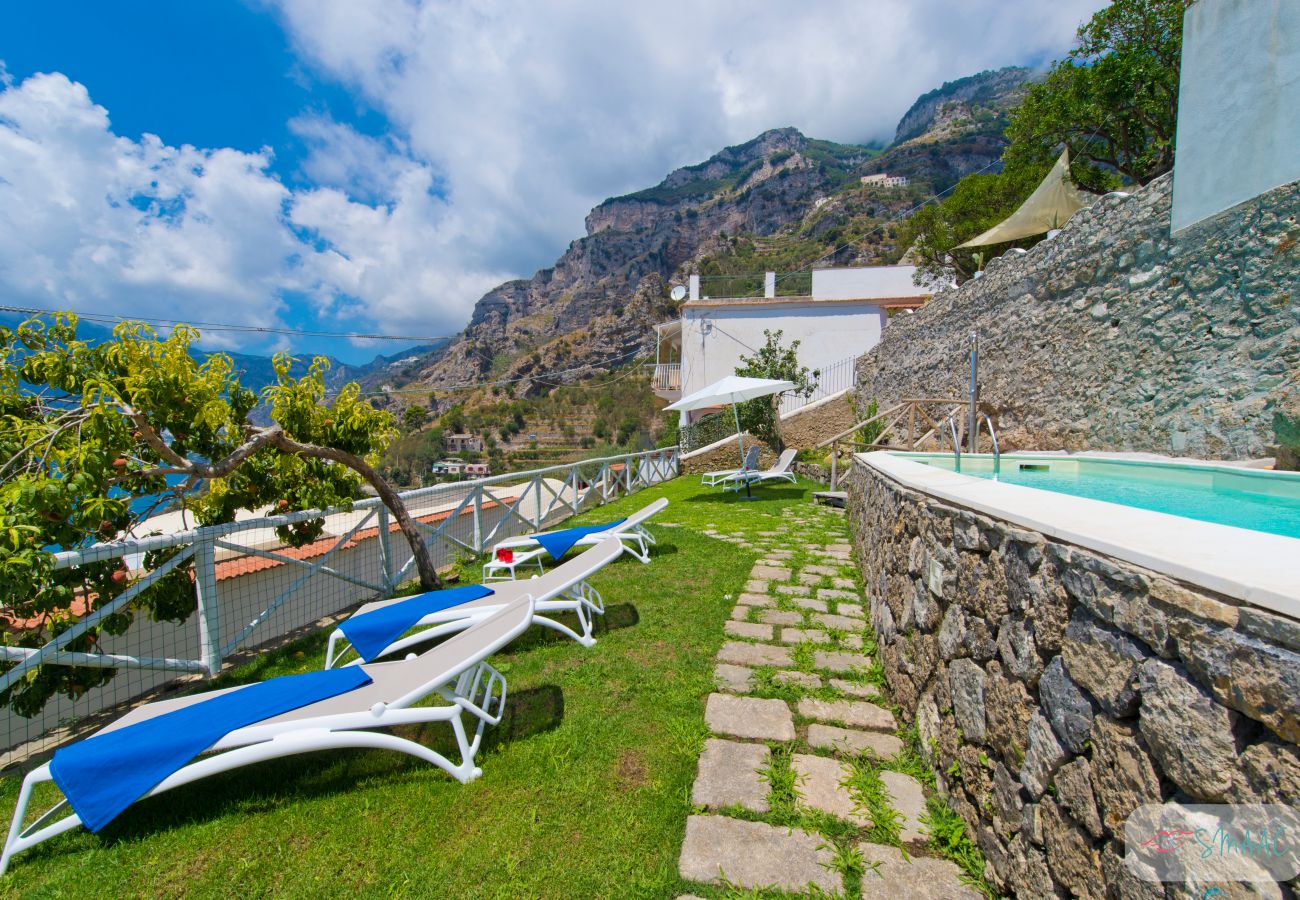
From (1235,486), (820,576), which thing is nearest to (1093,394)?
(1235,486)

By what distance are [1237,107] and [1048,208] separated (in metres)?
8.29

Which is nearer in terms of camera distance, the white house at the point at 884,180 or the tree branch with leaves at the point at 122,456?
the tree branch with leaves at the point at 122,456

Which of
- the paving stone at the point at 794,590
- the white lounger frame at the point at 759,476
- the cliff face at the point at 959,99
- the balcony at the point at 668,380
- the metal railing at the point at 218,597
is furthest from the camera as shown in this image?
the cliff face at the point at 959,99

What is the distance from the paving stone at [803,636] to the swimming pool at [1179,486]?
5.13ft

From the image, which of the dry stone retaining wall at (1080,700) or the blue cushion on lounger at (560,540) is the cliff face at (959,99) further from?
the dry stone retaining wall at (1080,700)

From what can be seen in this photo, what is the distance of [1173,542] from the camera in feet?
4.40

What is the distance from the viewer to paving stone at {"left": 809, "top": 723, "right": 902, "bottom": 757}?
254 centimetres

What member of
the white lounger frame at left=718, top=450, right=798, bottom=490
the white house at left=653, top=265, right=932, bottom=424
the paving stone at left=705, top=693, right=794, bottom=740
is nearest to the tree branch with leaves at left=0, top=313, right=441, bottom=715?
the paving stone at left=705, top=693, right=794, bottom=740

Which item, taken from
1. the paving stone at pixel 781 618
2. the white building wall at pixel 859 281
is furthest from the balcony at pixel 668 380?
the paving stone at pixel 781 618

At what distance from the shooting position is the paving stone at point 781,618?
404cm

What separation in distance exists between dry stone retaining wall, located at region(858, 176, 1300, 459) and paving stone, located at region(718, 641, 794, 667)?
19.1 ft

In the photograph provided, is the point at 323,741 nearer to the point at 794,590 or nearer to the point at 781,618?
A: the point at 781,618

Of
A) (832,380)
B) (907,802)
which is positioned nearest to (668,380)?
(832,380)

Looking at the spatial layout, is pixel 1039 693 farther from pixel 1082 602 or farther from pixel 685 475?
pixel 685 475
